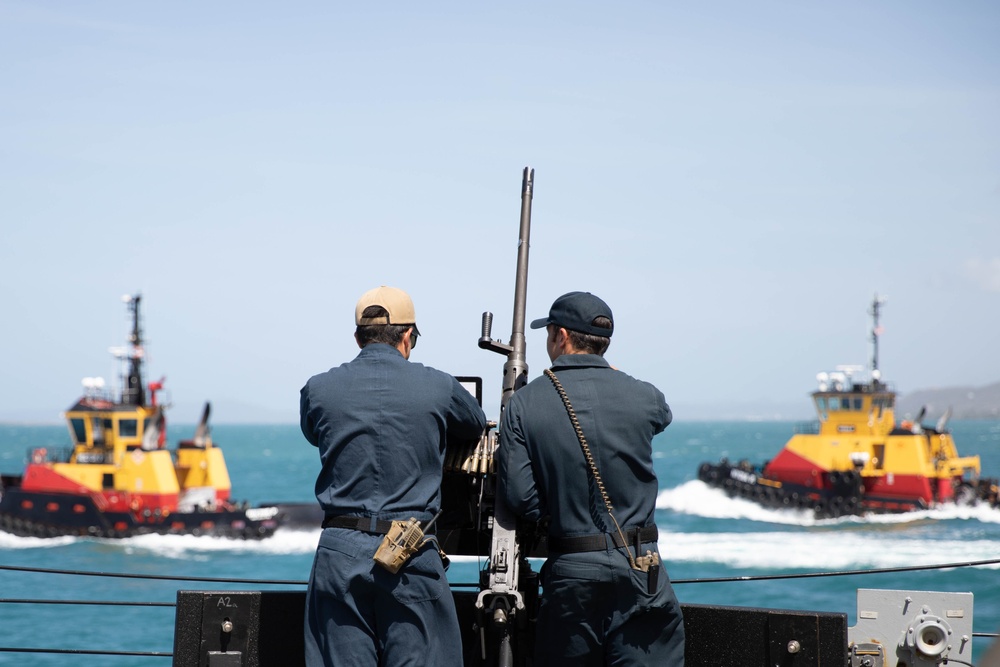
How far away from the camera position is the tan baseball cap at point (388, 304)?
4.28 m

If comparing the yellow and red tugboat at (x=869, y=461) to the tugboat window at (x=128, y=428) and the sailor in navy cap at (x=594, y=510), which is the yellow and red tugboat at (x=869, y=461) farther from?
the sailor in navy cap at (x=594, y=510)

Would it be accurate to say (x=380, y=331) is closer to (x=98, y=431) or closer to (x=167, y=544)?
(x=98, y=431)

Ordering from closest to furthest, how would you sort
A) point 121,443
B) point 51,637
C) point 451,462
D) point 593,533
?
point 593,533
point 451,462
point 51,637
point 121,443

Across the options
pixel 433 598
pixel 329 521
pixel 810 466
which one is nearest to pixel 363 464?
pixel 329 521

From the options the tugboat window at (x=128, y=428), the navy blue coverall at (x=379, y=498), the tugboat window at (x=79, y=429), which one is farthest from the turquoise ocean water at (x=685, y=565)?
the navy blue coverall at (x=379, y=498)

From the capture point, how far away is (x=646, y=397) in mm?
4156

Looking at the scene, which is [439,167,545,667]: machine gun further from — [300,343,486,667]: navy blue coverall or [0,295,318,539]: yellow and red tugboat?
[0,295,318,539]: yellow and red tugboat

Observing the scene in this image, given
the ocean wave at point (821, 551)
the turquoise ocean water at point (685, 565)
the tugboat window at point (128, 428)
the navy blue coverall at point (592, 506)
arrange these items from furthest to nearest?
the tugboat window at point (128, 428)
the ocean wave at point (821, 551)
the turquoise ocean water at point (685, 565)
the navy blue coverall at point (592, 506)

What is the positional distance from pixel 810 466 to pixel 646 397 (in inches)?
1611

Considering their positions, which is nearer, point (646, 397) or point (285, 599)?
point (646, 397)

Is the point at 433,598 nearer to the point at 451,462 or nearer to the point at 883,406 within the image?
the point at 451,462

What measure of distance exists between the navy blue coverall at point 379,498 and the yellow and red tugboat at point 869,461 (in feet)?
131

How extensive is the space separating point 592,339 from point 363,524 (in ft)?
3.64

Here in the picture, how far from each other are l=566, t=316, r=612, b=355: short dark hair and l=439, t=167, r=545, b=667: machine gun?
484mm
